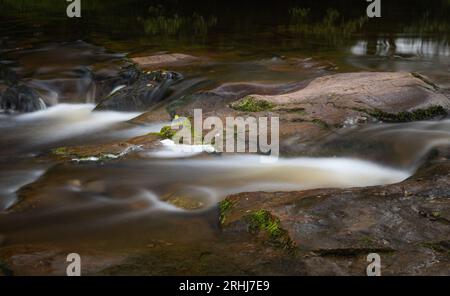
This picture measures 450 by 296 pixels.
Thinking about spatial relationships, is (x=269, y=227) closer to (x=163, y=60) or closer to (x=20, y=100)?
(x=20, y=100)

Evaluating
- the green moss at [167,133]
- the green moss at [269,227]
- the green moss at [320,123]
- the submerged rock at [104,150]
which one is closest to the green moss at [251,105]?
the green moss at [320,123]

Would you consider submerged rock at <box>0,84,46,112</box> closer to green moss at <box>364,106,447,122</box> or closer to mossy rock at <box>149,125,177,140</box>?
mossy rock at <box>149,125,177,140</box>

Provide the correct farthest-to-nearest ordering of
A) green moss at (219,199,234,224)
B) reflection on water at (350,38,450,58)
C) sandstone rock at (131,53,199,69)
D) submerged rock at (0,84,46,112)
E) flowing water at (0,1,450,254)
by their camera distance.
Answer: reflection on water at (350,38,450,58) < sandstone rock at (131,53,199,69) < submerged rock at (0,84,46,112) < flowing water at (0,1,450,254) < green moss at (219,199,234,224)

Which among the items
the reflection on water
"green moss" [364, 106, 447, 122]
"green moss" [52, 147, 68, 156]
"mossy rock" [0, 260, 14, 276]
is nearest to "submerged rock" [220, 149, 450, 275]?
"mossy rock" [0, 260, 14, 276]

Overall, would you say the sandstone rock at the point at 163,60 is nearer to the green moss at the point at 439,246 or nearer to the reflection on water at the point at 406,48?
the reflection on water at the point at 406,48

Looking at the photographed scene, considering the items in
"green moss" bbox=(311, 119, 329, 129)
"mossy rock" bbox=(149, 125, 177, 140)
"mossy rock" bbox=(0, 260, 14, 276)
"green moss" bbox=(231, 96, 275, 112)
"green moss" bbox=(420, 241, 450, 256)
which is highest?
"green moss" bbox=(231, 96, 275, 112)

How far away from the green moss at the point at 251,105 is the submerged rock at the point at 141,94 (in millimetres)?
2528

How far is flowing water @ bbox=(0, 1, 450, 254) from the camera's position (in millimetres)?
5457

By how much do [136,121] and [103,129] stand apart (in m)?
0.62

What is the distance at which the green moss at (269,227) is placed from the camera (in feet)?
14.7

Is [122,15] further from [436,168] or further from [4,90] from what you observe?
[436,168]

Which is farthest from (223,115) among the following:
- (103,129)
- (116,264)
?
(116,264)

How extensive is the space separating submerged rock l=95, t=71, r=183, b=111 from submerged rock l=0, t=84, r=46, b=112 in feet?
4.36

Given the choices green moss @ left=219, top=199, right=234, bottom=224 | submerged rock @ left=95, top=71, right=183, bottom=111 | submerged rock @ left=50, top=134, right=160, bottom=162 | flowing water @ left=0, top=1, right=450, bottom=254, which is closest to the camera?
green moss @ left=219, top=199, right=234, bottom=224
